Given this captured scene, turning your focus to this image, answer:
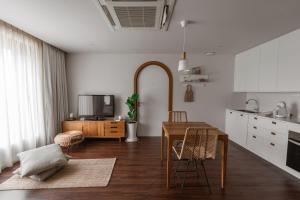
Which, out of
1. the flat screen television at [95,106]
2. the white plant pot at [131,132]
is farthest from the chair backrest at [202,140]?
the flat screen television at [95,106]

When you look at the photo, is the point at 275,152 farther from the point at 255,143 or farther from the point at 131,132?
the point at 131,132

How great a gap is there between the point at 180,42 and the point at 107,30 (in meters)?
1.57

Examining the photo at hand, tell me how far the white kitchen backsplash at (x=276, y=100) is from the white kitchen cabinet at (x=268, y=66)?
39 centimetres

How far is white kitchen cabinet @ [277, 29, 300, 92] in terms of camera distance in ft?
8.50

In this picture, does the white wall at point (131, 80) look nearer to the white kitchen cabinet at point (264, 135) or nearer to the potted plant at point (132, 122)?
the potted plant at point (132, 122)

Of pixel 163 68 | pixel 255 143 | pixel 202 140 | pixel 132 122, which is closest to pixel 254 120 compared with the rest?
pixel 255 143

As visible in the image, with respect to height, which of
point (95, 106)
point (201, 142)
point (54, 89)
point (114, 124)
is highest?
point (54, 89)

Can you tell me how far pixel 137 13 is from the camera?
6.86 feet

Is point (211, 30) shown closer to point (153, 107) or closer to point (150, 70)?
point (150, 70)

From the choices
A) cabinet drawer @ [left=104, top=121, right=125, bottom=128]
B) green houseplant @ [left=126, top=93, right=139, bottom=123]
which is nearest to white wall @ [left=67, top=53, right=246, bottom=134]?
green houseplant @ [left=126, top=93, right=139, bottom=123]

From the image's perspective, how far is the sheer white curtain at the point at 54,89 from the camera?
363 centimetres

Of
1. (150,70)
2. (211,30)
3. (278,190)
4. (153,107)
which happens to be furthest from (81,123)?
(278,190)

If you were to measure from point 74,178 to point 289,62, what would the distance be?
409 cm

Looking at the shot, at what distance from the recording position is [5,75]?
8.66 ft
